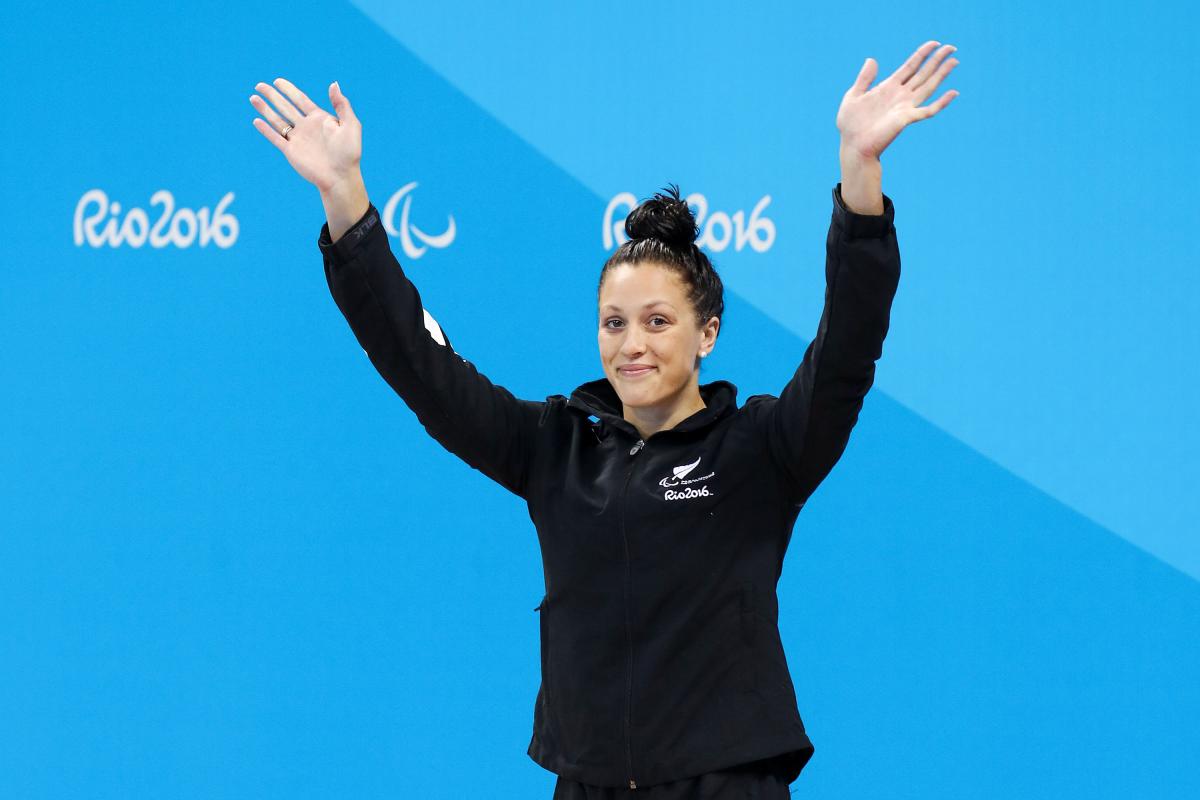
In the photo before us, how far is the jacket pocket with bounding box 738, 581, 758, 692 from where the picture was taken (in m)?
1.55

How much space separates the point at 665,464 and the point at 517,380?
43.1 inches

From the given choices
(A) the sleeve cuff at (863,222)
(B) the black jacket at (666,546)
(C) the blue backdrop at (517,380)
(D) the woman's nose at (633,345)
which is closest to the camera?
(A) the sleeve cuff at (863,222)

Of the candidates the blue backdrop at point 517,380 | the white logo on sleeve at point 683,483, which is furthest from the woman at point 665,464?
the blue backdrop at point 517,380

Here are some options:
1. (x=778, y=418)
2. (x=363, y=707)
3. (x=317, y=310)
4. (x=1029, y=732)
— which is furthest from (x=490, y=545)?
(x=778, y=418)

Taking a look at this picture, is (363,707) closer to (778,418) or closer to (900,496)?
(900,496)

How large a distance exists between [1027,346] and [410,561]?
3.86 feet

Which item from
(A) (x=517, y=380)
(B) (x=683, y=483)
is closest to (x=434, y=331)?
(B) (x=683, y=483)

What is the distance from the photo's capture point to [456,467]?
107 inches

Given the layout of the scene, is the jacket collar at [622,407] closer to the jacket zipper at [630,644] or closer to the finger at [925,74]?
the jacket zipper at [630,644]

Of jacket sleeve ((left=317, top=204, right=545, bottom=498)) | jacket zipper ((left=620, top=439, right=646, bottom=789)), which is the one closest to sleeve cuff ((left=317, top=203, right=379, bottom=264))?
jacket sleeve ((left=317, top=204, right=545, bottom=498))

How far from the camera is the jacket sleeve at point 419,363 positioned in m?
1.58

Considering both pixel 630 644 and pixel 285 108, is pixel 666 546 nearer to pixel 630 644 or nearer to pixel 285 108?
pixel 630 644

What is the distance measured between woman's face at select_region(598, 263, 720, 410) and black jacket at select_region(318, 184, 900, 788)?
0.05m

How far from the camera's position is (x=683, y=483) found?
1599 mm
